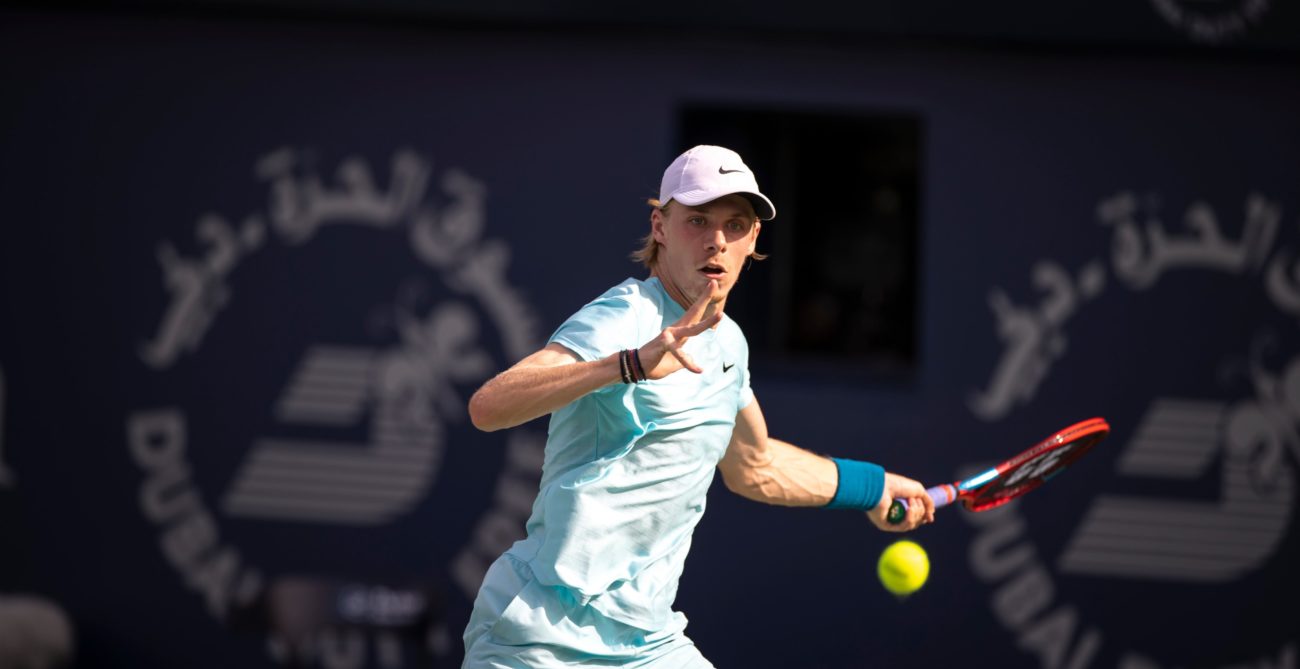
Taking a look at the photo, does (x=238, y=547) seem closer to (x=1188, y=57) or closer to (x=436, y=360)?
(x=436, y=360)

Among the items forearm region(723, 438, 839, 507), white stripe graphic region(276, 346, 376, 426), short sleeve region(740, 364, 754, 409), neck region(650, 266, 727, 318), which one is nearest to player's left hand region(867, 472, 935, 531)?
forearm region(723, 438, 839, 507)

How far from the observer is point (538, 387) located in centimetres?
307

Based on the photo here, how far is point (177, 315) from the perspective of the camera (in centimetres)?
697

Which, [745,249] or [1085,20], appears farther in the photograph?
[1085,20]

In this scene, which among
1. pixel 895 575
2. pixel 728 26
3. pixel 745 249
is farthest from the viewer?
pixel 728 26

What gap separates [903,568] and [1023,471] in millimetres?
544

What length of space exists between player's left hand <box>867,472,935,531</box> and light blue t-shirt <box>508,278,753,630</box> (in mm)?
701

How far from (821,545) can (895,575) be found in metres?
2.71

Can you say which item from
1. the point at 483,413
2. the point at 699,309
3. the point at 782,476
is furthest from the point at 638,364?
the point at 782,476

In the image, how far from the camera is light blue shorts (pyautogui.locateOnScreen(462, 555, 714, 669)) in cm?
329

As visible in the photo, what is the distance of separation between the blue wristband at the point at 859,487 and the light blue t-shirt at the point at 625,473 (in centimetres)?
59

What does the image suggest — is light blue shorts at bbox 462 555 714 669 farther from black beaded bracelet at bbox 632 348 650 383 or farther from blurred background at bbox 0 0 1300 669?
blurred background at bbox 0 0 1300 669

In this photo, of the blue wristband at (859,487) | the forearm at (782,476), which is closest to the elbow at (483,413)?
the forearm at (782,476)

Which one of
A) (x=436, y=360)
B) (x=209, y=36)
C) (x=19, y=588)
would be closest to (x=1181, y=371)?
(x=436, y=360)
